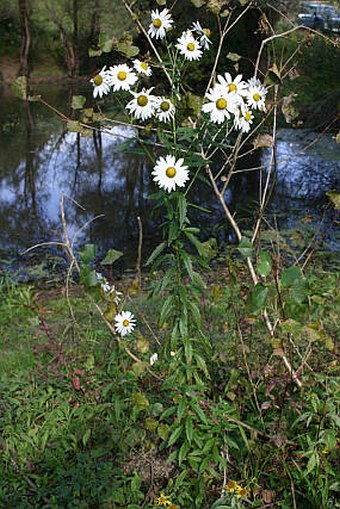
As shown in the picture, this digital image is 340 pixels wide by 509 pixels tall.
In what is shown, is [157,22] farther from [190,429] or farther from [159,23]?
[190,429]

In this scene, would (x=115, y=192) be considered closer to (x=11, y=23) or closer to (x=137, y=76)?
(x=137, y=76)

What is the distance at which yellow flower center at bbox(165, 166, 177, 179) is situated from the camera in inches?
71.7

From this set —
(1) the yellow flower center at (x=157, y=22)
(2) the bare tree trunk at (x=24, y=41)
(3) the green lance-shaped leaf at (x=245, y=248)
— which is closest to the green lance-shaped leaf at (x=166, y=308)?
(3) the green lance-shaped leaf at (x=245, y=248)

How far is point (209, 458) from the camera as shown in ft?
6.48

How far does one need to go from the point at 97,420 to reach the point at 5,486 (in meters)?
0.43

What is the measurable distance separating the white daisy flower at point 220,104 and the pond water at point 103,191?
2.61m

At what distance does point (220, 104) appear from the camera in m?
1.78

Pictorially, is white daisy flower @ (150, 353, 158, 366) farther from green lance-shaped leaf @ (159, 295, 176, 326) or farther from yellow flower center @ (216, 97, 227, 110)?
yellow flower center @ (216, 97, 227, 110)

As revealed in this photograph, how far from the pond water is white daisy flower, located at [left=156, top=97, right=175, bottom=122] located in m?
2.45

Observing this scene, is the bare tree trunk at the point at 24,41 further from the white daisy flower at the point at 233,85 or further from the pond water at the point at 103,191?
the white daisy flower at the point at 233,85

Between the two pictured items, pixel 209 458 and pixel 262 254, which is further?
pixel 209 458

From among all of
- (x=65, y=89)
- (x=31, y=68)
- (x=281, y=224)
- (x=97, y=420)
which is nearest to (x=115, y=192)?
(x=281, y=224)

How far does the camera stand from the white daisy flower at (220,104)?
178 cm

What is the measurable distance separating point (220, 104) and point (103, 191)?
5.78 metres
